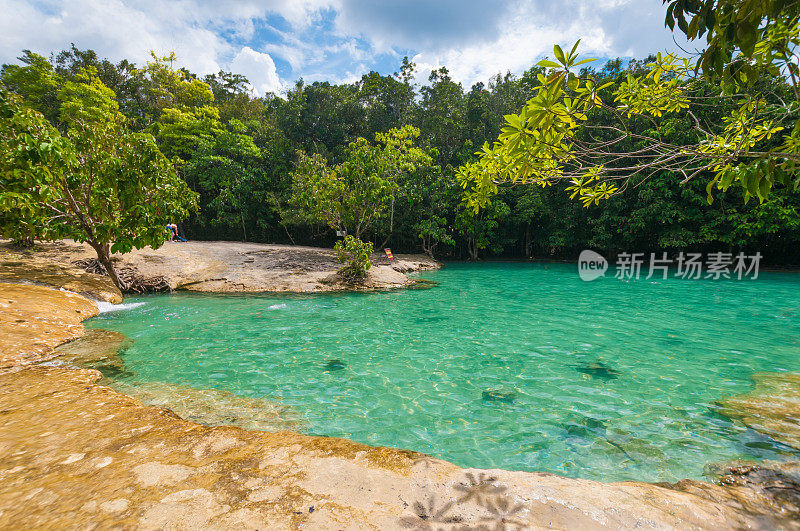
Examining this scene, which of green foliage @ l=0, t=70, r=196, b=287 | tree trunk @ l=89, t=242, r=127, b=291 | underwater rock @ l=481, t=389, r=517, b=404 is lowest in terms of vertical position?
underwater rock @ l=481, t=389, r=517, b=404

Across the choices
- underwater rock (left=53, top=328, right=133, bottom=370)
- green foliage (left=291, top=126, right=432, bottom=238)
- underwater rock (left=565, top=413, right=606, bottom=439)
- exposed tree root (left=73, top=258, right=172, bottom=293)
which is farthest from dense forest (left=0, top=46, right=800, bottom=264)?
underwater rock (left=565, top=413, right=606, bottom=439)

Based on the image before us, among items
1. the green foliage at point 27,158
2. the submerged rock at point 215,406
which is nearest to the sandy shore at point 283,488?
the submerged rock at point 215,406

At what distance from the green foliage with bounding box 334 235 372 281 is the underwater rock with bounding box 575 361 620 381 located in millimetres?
8557

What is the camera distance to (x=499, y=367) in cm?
539

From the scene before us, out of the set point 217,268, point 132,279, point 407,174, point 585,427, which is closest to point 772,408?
point 585,427

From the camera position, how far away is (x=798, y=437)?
337cm

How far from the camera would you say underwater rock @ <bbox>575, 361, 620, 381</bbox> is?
16.5 feet

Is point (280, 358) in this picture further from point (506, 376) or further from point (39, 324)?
point (39, 324)

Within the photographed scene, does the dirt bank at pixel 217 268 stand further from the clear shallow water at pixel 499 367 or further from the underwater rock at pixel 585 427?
the underwater rock at pixel 585 427

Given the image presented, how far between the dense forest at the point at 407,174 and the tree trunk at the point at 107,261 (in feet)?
32.9

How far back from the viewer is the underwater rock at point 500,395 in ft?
14.2

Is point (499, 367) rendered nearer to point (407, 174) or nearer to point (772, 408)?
point (772, 408)

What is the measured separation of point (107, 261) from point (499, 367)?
1146cm

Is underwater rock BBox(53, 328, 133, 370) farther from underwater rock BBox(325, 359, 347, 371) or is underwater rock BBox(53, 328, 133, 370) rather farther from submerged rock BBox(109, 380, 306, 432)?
underwater rock BBox(325, 359, 347, 371)
